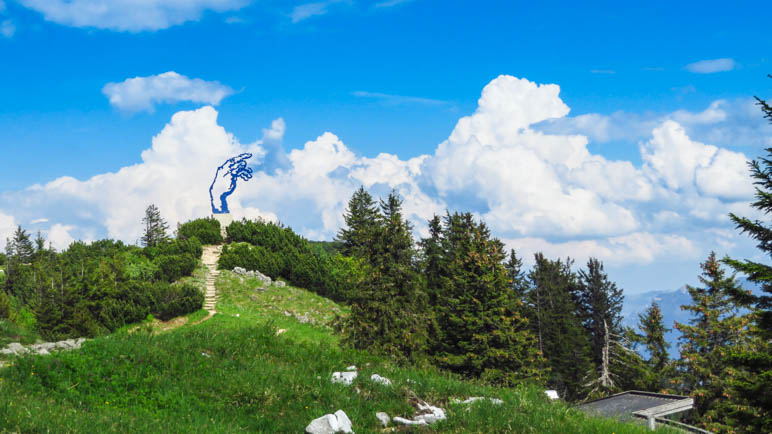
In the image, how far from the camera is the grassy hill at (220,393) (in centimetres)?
937

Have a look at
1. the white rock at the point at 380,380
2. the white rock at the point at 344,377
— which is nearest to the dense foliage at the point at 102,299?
the white rock at the point at 344,377

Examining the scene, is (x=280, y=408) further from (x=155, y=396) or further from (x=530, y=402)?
(x=530, y=402)

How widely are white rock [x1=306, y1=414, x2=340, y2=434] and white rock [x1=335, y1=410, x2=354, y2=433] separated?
3.4 inches

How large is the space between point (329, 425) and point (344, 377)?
3262mm

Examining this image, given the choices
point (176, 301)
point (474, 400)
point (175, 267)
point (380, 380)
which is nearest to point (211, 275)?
point (175, 267)

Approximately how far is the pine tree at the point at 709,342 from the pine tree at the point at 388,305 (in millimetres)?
18546

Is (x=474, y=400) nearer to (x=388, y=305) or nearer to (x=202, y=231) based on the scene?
(x=388, y=305)

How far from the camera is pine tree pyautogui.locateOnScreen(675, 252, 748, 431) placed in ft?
101

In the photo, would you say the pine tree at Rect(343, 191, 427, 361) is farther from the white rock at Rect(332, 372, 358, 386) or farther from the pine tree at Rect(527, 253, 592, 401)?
the pine tree at Rect(527, 253, 592, 401)

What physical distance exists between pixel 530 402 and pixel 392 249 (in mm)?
15693

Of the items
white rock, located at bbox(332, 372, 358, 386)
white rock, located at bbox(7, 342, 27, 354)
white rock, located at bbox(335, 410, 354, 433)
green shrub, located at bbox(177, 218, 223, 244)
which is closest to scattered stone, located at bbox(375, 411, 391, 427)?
white rock, located at bbox(335, 410, 354, 433)

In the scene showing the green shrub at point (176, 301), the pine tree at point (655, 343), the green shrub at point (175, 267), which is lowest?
the pine tree at point (655, 343)

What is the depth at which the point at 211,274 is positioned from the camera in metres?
39.9

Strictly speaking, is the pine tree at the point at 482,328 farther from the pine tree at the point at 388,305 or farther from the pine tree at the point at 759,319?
the pine tree at the point at 759,319
